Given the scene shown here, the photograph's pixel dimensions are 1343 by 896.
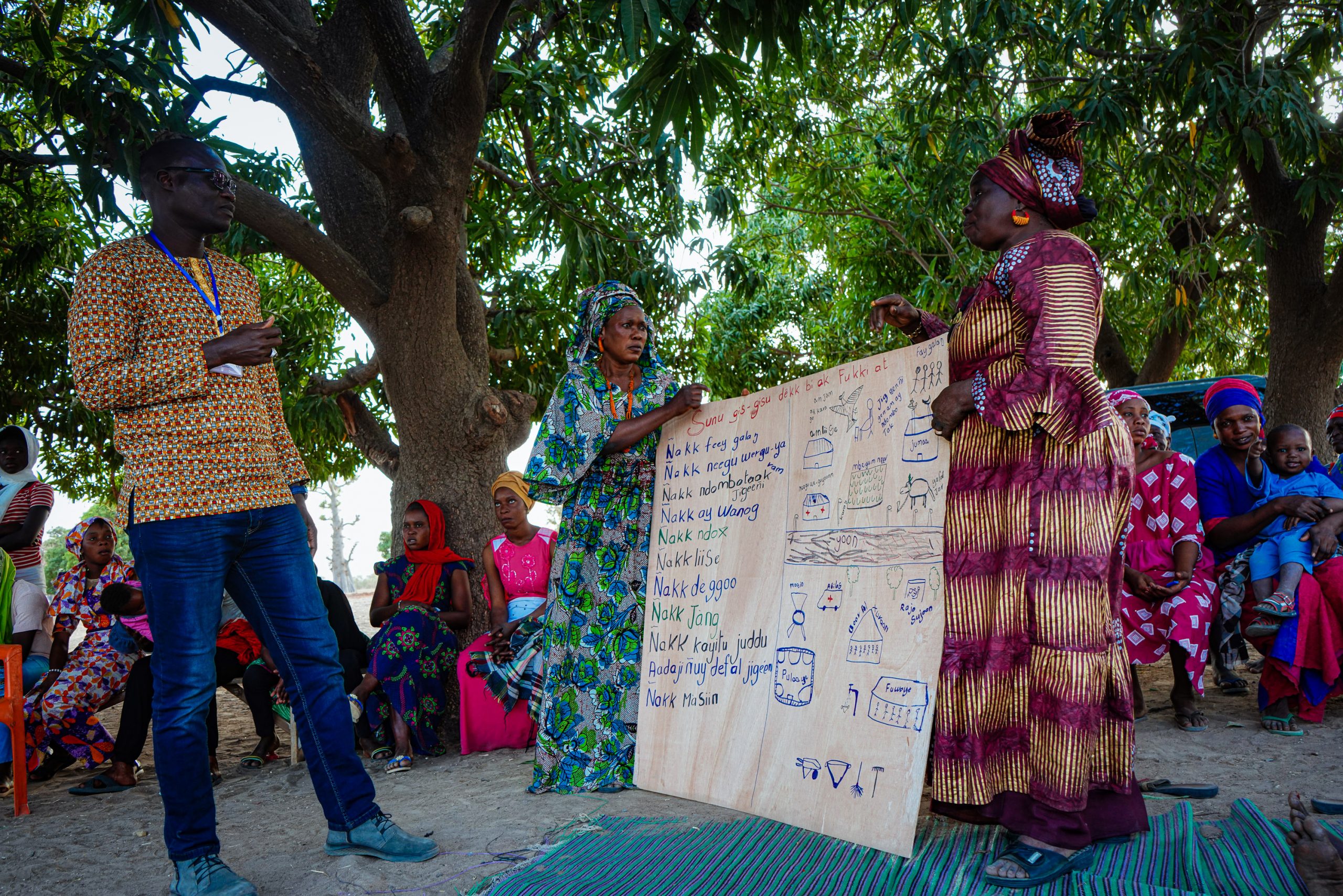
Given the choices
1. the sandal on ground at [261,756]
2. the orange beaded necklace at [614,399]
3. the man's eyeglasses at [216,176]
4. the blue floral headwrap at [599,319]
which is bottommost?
the sandal on ground at [261,756]

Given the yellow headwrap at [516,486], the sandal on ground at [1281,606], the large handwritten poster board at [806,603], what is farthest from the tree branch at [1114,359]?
the large handwritten poster board at [806,603]

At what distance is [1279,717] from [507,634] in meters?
3.63

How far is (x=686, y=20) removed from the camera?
332 cm

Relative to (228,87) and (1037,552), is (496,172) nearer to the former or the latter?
(228,87)

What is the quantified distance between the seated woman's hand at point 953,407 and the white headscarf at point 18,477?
18.4ft

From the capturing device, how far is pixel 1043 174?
288 cm

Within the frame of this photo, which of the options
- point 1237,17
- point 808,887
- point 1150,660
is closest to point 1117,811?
point 808,887

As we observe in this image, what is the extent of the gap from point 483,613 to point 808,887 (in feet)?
11.0

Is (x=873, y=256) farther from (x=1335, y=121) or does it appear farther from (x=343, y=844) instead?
(x=343, y=844)

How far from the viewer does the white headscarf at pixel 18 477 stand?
5.73m

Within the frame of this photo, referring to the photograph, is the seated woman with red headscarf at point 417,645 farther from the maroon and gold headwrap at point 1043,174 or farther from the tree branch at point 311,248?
the maroon and gold headwrap at point 1043,174

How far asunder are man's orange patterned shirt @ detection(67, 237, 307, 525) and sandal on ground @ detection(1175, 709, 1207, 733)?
409cm

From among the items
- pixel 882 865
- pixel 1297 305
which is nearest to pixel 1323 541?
pixel 882 865

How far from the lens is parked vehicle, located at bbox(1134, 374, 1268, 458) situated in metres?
8.58
